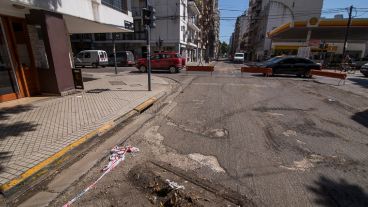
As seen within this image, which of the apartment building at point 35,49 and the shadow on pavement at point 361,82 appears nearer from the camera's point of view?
the apartment building at point 35,49

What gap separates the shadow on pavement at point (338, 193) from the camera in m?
2.71

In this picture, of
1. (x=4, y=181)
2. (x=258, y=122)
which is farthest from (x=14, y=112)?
(x=258, y=122)

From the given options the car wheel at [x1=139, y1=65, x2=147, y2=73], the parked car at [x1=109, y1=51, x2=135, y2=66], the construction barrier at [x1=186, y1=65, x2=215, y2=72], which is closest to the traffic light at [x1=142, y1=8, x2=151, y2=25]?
the construction barrier at [x1=186, y1=65, x2=215, y2=72]

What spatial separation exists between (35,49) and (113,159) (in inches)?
261

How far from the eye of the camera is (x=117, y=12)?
11.8 meters

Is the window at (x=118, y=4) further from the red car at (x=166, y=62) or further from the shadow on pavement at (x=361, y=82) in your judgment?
the shadow on pavement at (x=361, y=82)

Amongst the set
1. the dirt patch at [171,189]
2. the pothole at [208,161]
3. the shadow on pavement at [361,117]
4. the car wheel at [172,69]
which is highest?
the car wheel at [172,69]

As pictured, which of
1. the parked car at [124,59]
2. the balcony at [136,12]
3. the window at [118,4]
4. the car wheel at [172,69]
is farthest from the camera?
the balcony at [136,12]

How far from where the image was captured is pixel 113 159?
3.72 m

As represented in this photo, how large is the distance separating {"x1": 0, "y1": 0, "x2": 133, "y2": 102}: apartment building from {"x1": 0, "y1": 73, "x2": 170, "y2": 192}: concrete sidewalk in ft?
2.34

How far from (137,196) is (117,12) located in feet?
38.1

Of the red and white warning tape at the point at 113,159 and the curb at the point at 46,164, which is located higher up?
the curb at the point at 46,164

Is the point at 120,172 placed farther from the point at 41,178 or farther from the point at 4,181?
the point at 4,181

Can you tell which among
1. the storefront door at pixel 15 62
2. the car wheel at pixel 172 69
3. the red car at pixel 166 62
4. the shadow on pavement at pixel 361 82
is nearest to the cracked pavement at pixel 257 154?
the storefront door at pixel 15 62
